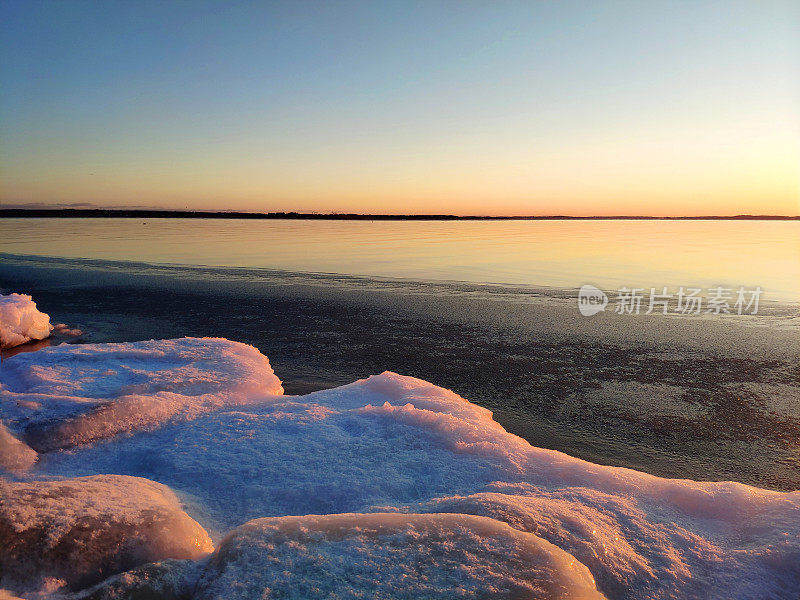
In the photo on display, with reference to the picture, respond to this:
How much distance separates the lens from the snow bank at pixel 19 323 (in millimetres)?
8156

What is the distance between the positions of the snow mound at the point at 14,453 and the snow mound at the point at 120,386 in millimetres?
101

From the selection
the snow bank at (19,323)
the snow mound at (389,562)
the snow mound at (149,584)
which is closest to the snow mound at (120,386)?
the snow mound at (149,584)

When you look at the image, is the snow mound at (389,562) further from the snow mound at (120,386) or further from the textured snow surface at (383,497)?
the snow mound at (120,386)

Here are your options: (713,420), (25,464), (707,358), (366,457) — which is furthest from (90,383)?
(707,358)

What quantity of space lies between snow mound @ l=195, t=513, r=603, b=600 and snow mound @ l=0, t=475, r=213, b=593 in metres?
0.34

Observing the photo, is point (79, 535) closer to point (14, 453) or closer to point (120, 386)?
point (14, 453)

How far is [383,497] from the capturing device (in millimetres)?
3273

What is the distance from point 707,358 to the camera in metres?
7.10

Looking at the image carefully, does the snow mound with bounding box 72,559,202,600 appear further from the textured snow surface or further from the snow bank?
the snow bank

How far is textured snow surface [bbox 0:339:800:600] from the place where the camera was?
2.25m

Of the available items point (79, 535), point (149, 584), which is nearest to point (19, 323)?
point (79, 535)

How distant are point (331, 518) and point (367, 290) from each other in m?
10.2

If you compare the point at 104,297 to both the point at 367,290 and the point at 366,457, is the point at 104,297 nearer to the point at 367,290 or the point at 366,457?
the point at 367,290

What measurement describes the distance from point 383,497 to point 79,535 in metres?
1.65
